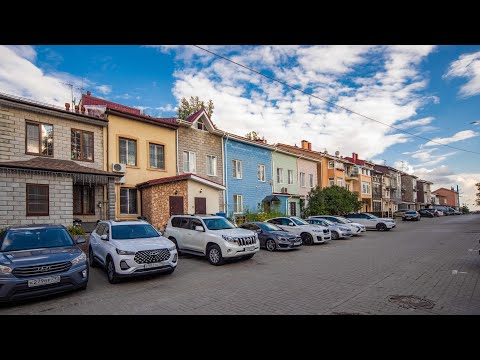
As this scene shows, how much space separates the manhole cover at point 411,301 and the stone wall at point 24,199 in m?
13.7

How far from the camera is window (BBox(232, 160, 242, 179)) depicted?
80.2 feet

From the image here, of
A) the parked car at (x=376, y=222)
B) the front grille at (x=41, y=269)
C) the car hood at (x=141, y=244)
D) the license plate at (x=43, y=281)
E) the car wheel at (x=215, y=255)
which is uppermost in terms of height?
the car hood at (x=141, y=244)

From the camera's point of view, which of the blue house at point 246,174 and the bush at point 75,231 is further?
the blue house at point 246,174

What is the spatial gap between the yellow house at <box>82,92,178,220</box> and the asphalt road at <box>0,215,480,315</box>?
26.8 feet

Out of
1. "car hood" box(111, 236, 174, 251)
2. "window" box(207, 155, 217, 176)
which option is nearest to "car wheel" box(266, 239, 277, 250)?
"car hood" box(111, 236, 174, 251)

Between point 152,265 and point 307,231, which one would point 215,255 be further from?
point 307,231

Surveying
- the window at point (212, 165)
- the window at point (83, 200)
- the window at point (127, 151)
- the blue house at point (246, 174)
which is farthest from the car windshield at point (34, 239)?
Answer: the blue house at point (246, 174)

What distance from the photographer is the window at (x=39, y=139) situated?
45.7 ft

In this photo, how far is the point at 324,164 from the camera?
38.9m

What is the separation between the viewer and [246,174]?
83.1 feet

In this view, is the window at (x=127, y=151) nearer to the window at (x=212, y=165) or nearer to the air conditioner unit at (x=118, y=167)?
the air conditioner unit at (x=118, y=167)

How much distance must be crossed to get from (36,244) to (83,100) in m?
16.8

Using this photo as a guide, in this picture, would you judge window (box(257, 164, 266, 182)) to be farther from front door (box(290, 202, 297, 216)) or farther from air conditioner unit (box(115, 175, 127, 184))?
air conditioner unit (box(115, 175, 127, 184))
